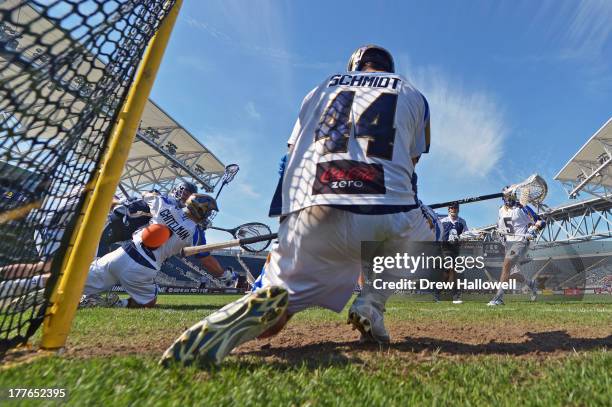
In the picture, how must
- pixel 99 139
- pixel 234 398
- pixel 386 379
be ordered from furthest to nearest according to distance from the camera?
pixel 99 139, pixel 386 379, pixel 234 398

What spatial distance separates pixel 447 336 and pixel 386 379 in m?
1.53

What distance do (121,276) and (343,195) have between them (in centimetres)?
575

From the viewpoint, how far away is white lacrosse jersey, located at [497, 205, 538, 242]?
9.12 m

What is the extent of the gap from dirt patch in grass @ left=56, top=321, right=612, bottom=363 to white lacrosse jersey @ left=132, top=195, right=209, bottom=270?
3979mm

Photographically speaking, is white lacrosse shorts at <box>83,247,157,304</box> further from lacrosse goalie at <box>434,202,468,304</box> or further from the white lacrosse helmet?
lacrosse goalie at <box>434,202,468,304</box>

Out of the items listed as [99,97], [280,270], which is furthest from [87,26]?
[280,270]

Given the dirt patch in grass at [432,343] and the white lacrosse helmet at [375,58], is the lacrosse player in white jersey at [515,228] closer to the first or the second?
the dirt patch in grass at [432,343]

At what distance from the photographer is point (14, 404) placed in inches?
43.6

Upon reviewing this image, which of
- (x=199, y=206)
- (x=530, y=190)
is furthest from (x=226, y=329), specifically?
(x=530, y=190)

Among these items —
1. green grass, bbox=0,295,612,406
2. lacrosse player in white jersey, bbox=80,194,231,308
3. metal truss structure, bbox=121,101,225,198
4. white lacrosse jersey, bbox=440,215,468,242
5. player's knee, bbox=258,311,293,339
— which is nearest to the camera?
green grass, bbox=0,295,612,406

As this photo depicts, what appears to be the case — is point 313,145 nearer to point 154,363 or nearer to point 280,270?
point 280,270

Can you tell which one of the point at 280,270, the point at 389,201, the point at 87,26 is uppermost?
the point at 87,26

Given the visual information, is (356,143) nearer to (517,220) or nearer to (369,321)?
(369,321)

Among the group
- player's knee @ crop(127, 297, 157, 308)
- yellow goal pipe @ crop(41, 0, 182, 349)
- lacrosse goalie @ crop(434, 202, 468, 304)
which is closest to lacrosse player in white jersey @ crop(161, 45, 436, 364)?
yellow goal pipe @ crop(41, 0, 182, 349)
